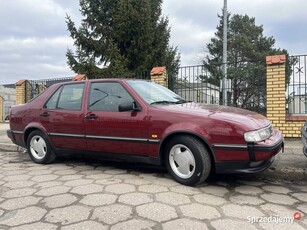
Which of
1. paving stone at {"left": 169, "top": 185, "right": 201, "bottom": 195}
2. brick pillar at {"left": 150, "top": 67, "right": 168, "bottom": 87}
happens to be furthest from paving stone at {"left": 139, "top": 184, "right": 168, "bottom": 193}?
brick pillar at {"left": 150, "top": 67, "right": 168, "bottom": 87}

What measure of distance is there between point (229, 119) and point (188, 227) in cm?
153

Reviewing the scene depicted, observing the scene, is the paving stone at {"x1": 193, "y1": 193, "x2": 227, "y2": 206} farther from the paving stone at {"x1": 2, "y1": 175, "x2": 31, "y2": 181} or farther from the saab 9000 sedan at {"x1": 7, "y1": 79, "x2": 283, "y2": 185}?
the paving stone at {"x1": 2, "y1": 175, "x2": 31, "y2": 181}

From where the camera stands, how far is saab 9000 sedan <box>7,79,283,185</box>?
361cm

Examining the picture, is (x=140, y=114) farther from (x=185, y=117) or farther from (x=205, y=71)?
(x=205, y=71)

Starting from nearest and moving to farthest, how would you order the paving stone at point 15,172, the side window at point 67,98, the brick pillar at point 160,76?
the paving stone at point 15,172, the side window at point 67,98, the brick pillar at point 160,76

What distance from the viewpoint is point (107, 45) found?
48.1ft

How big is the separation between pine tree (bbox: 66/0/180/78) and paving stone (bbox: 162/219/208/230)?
11.2 meters

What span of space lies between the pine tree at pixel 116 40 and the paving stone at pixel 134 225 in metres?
11.2

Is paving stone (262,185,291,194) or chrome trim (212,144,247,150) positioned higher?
chrome trim (212,144,247,150)

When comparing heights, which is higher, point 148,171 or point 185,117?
point 185,117

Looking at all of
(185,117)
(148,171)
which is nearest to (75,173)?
(148,171)

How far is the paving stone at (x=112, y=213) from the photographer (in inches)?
112

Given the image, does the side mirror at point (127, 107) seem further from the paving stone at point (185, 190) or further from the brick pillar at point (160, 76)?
the brick pillar at point (160, 76)

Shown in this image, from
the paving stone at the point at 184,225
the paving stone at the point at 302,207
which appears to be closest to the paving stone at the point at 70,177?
the paving stone at the point at 184,225
